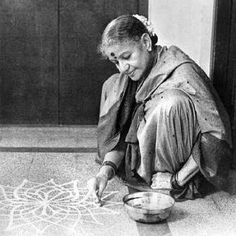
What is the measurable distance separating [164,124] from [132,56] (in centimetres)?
48

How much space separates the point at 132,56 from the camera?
136 inches

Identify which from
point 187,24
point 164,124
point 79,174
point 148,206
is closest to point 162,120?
point 164,124

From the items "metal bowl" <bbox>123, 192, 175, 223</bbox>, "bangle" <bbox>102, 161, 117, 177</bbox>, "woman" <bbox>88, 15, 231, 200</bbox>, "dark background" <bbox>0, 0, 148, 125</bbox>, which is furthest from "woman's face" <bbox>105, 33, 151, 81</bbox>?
"dark background" <bbox>0, 0, 148, 125</bbox>

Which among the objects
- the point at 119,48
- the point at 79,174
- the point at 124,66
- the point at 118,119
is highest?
the point at 119,48

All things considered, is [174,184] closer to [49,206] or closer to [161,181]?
[161,181]

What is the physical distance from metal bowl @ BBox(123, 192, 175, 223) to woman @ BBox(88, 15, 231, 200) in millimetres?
205

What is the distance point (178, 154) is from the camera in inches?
131

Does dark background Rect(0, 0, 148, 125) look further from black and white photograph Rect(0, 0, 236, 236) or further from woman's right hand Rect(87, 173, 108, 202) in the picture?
woman's right hand Rect(87, 173, 108, 202)

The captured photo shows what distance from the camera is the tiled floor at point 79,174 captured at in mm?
2904

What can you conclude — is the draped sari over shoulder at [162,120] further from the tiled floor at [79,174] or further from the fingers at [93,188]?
the fingers at [93,188]

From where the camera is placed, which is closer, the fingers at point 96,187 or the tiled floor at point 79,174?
the tiled floor at point 79,174

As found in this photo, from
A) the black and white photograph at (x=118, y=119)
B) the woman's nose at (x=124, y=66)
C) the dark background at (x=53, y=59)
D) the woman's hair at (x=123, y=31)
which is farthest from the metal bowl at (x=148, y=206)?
the dark background at (x=53, y=59)

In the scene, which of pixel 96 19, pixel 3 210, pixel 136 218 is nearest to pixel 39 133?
pixel 96 19

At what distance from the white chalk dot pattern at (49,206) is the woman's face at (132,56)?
29.6 inches
